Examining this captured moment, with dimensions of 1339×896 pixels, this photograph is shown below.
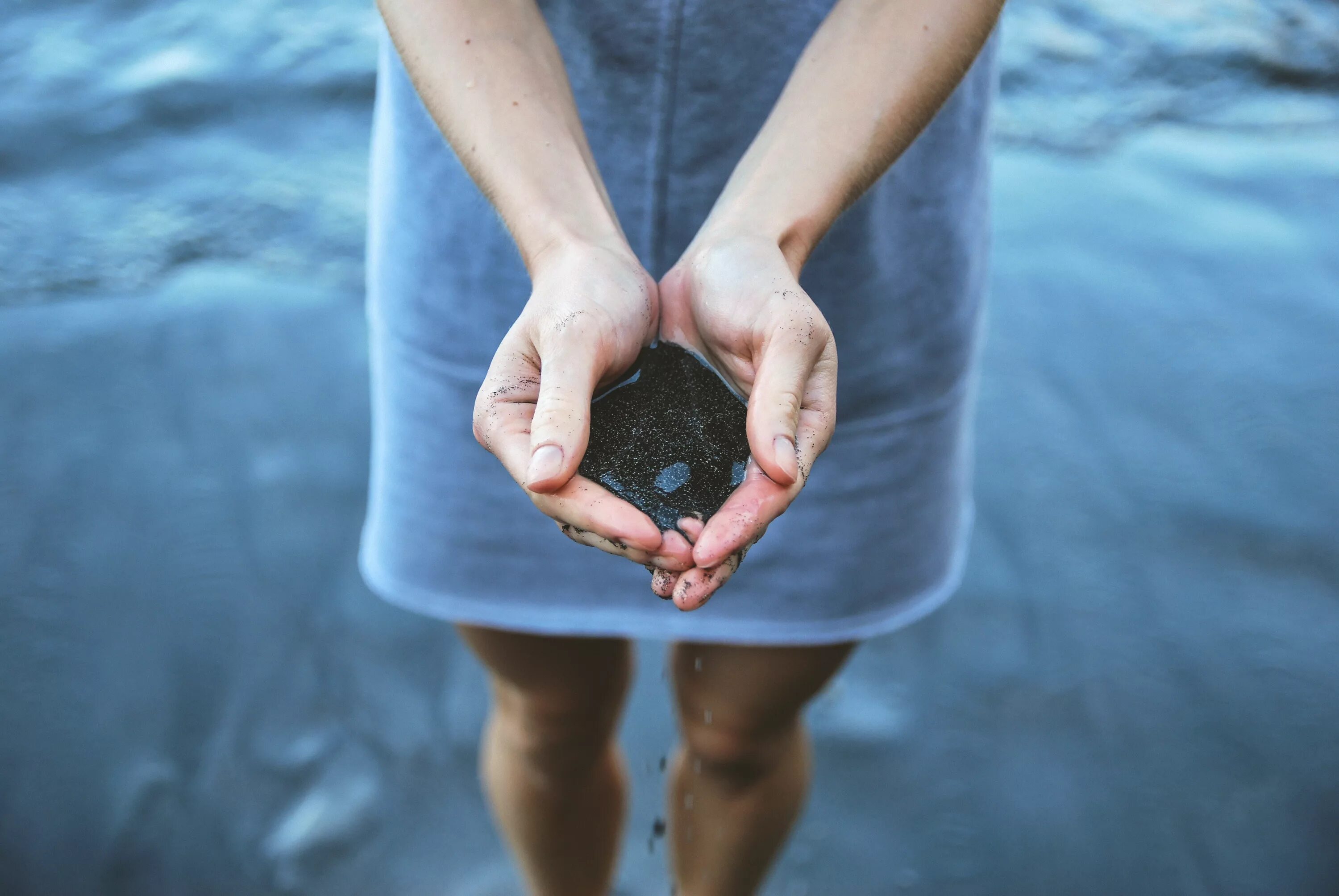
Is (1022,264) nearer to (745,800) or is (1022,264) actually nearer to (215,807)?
(745,800)

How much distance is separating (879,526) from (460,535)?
0.57m

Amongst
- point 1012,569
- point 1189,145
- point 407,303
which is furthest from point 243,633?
point 1189,145

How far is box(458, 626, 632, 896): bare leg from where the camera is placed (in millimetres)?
1529

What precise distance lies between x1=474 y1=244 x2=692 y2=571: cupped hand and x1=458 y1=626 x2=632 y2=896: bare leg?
1.73ft

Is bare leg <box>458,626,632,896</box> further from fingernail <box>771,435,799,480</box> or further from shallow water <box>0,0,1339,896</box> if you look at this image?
fingernail <box>771,435,799,480</box>

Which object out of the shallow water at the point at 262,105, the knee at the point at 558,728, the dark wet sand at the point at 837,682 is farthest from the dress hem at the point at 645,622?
the shallow water at the point at 262,105

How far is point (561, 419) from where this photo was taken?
97 centimetres

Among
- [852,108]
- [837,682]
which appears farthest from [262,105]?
[852,108]

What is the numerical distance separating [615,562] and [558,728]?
0.30m

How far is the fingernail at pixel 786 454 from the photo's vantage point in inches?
37.6

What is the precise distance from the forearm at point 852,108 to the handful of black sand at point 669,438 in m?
0.18

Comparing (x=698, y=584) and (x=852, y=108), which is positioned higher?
(x=852, y=108)

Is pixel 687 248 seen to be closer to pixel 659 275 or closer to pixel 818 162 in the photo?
pixel 659 275

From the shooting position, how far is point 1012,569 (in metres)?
2.65
